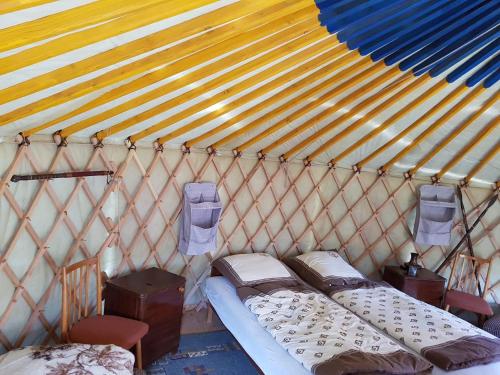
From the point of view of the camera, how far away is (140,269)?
312cm

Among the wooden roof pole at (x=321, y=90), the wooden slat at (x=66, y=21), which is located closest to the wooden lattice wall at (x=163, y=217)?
the wooden roof pole at (x=321, y=90)

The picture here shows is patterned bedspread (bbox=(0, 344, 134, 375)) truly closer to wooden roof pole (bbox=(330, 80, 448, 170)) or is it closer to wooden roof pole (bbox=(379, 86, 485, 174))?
wooden roof pole (bbox=(330, 80, 448, 170))

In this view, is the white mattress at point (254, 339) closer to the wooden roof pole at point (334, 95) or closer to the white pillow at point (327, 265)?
the white pillow at point (327, 265)

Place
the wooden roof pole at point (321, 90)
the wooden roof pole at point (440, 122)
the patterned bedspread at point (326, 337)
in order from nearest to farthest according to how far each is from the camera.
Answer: the patterned bedspread at point (326, 337)
the wooden roof pole at point (321, 90)
the wooden roof pole at point (440, 122)

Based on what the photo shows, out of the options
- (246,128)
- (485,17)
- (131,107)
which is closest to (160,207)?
(246,128)

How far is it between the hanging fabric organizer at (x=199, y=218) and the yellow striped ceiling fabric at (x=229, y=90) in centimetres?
36

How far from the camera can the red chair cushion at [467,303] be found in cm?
357

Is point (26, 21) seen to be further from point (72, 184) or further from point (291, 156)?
point (291, 156)

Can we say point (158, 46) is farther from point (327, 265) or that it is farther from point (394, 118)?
point (327, 265)

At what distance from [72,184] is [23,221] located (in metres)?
0.38

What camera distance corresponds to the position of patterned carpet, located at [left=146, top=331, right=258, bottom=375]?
9.05 ft

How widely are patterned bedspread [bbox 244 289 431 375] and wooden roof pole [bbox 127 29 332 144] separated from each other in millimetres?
1329

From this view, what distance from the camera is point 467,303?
361cm

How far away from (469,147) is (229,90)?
7.64 feet
